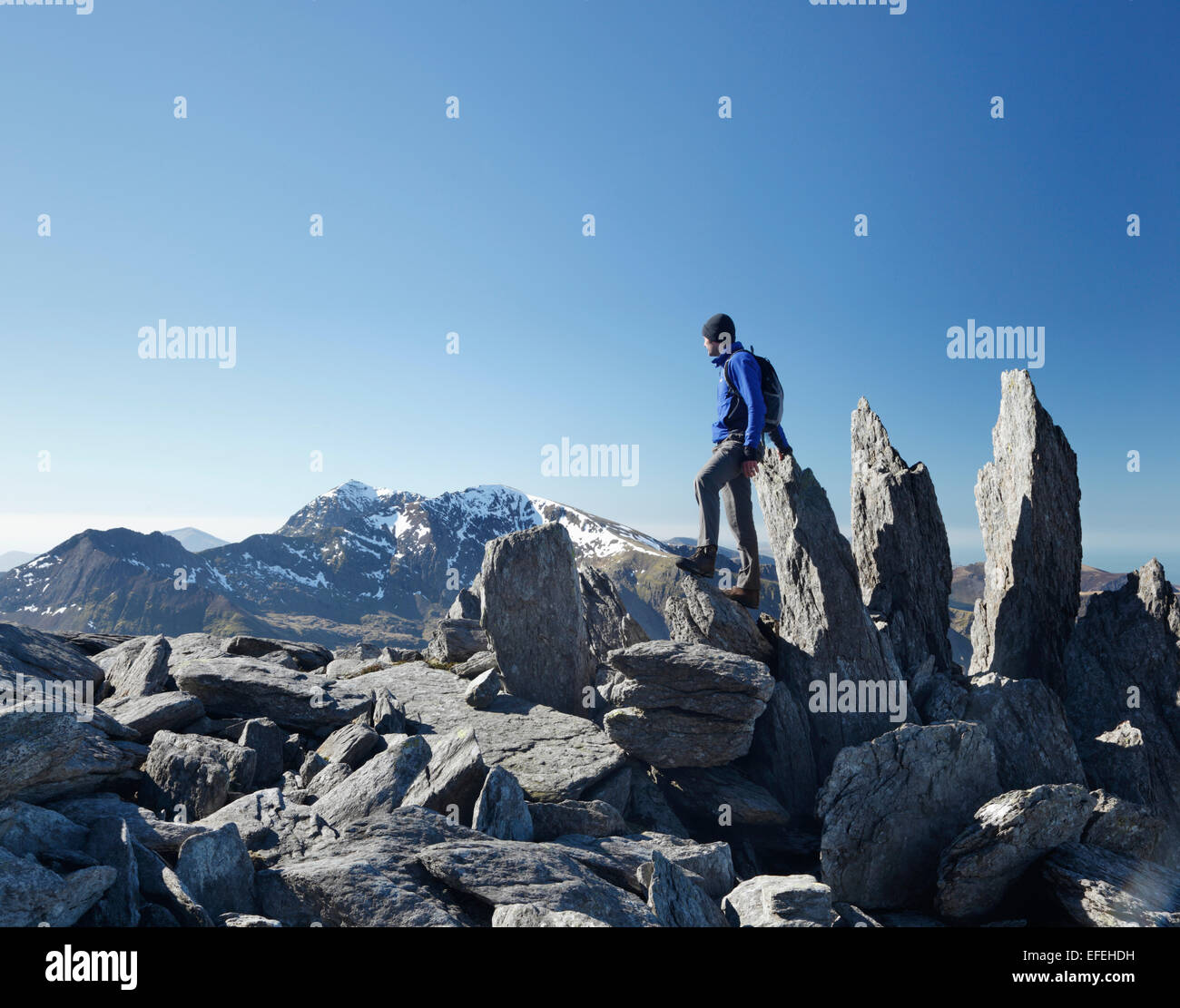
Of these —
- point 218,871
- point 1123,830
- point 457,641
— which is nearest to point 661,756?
point 218,871

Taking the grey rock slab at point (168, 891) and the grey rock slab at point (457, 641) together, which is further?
the grey rock slab at point (457, 641)

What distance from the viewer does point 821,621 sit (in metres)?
19.2

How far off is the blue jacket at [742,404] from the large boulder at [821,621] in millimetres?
3767

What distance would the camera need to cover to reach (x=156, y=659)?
19.1 meters

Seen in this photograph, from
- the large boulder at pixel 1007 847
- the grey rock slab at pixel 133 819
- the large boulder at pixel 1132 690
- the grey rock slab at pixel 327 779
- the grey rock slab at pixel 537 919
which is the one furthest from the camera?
the large boulder at pixel 1132 690

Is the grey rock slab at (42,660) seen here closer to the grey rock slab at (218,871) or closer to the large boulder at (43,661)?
the large boulder at (43,661)

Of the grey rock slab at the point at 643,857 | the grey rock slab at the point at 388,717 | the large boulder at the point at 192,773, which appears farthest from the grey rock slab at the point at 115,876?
the grey rock slab at the point at 388,717

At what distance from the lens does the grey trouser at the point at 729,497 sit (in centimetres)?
1758

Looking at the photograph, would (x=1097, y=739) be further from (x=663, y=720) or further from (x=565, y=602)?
(x=565, y=602)

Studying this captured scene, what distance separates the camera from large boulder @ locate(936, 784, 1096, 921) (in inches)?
513

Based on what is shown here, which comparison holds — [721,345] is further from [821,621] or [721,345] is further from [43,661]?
[43,661]

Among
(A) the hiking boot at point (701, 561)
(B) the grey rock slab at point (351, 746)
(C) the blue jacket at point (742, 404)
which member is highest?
(C) the blue jacket at point (742, 404)

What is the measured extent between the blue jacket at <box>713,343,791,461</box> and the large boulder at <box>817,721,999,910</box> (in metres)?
7.87
